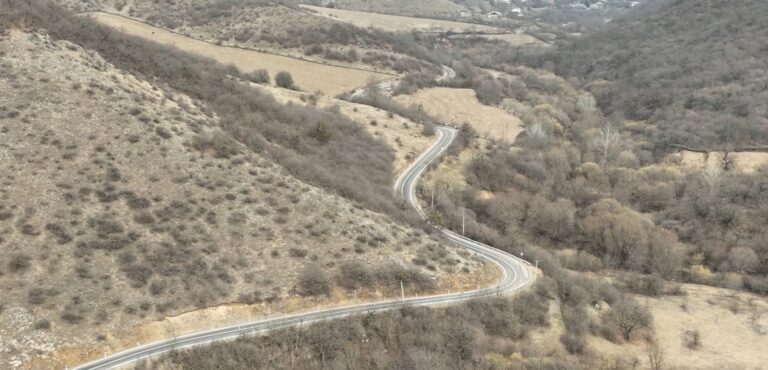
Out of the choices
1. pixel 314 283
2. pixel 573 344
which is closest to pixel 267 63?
pixel 314 283

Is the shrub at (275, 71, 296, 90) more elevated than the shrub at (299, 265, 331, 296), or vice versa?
the shrub at (275, 71, 296, 90)

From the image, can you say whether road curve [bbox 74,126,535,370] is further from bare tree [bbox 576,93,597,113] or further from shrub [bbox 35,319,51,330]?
bare tree [bbox 576,93,597,113]

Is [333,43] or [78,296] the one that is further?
[333,43]

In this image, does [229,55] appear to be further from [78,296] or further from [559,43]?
[559,43]

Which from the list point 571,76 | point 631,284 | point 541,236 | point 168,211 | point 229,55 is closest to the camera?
point 168,211

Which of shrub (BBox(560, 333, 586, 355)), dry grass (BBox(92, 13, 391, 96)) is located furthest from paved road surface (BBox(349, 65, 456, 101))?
shrub (BBox(560, 333, 586, 355))

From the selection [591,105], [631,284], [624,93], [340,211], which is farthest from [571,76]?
[340,211]

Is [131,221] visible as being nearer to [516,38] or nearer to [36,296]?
[36,296]
